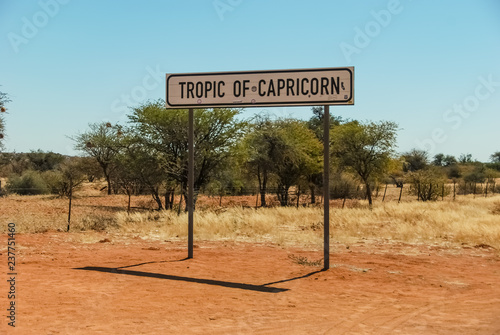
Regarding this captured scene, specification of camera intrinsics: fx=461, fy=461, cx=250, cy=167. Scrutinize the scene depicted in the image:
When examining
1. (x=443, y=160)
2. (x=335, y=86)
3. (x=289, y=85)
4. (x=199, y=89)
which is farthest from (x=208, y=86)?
(x=443, y=160)

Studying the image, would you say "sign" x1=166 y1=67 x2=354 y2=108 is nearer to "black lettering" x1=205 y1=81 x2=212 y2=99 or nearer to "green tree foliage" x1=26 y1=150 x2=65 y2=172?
"black lettering" x1=205 y1=81 x2=212 y2=99

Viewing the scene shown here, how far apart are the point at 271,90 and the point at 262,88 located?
8.0 inches

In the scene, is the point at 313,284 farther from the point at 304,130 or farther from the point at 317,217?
the point at 304,130

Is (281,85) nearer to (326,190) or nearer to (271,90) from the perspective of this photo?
(271,90)

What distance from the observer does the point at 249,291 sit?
7480 millimetres

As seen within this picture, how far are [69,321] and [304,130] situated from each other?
28550 mm

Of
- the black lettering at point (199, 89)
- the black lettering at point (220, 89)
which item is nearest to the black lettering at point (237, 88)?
the black lettering at point (220, 89)

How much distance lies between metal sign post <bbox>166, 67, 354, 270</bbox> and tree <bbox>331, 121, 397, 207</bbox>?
75.8ft

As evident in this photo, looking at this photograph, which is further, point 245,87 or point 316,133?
point 316,133

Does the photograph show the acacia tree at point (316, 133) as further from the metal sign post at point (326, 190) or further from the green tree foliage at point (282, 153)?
the metal sign post at point (326, 190)

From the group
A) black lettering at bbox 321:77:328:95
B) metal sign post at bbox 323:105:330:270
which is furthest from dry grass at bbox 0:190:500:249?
black lettering at bbox 321:77:328:95

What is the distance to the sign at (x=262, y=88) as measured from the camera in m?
9.06

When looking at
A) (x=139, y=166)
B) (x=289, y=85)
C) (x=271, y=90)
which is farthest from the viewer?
(x=139, y=166)

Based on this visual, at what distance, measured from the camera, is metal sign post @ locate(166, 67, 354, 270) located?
9070mm
